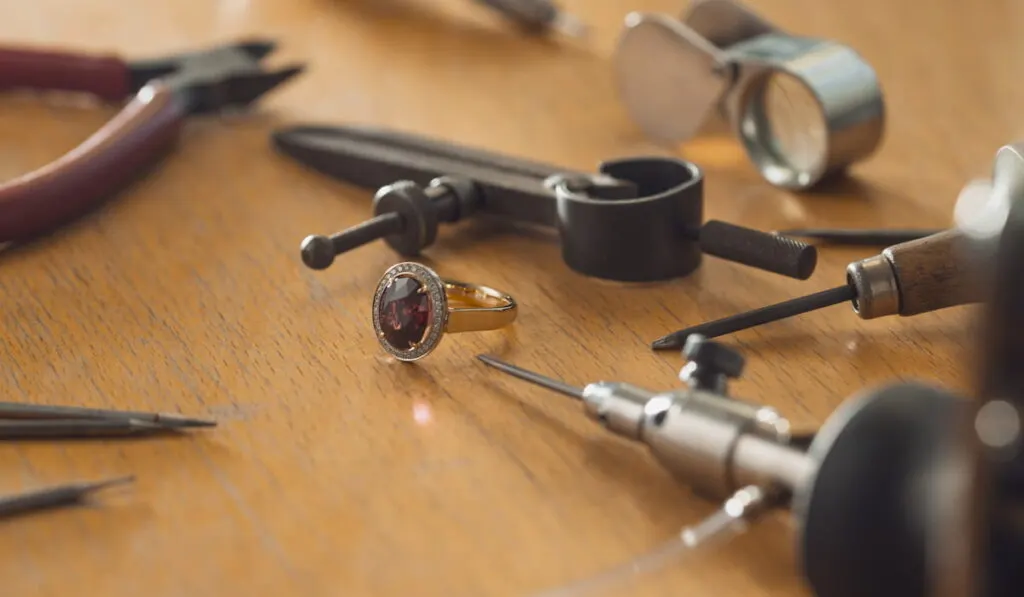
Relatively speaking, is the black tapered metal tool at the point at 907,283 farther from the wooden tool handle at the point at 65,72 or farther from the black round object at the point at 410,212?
the wooden tool handle at the point at 65,72

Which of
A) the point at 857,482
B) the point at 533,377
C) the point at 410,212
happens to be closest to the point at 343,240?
the point at 410,212

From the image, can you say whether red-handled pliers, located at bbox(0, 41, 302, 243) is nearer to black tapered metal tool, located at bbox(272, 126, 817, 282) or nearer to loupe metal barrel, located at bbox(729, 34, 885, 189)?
black tapered metal tool, located at bbox(272, 126, 817, 282)

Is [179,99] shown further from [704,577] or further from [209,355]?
[704,577]

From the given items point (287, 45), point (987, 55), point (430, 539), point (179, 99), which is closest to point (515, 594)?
point (430, 539)

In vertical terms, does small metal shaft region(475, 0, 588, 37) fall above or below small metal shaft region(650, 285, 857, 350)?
above

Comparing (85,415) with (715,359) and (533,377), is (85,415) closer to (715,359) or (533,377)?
(533,377)

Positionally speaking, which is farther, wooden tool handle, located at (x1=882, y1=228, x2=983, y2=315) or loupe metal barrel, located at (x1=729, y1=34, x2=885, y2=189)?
loupe metal barrel, located at (x1=729, y1=34, x2=885, y2=189)

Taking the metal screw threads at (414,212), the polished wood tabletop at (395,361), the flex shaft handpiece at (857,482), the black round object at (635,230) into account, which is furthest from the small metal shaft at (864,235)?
the flex shaft handpiece at (857,482)

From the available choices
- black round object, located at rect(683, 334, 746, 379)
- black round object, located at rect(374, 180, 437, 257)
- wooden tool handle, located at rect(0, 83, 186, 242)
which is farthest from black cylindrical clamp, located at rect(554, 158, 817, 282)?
wooden tool handle, located at rect(0, 83, 186, 242)
